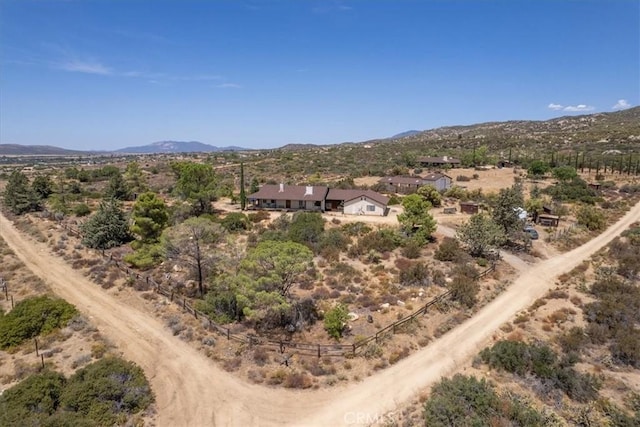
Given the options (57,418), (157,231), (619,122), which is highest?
(619,122)

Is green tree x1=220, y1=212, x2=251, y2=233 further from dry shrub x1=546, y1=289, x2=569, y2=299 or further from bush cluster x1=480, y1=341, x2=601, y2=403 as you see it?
dry shrub x1=546, y1=289, x2=569, y2=299

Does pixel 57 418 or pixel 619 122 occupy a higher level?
pixel 619 122

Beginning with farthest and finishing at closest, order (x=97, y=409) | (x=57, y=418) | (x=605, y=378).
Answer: (x=605, y=378), (x=97, y=409), (x=57, y=418)

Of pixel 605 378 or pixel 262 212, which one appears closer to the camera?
pixel 605 378

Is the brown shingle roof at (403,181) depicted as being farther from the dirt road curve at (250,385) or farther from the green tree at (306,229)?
the dirt road curve at (250,385)

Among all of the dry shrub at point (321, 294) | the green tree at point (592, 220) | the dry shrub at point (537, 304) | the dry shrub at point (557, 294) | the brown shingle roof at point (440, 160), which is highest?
the brown shingle roof at point (440, 160)

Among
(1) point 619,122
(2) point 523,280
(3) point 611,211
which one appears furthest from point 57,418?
(1) point 619,122

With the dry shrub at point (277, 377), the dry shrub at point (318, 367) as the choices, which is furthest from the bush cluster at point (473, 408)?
the dry shrub at point (277, 377)

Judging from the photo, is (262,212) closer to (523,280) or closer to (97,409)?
(523,280)
